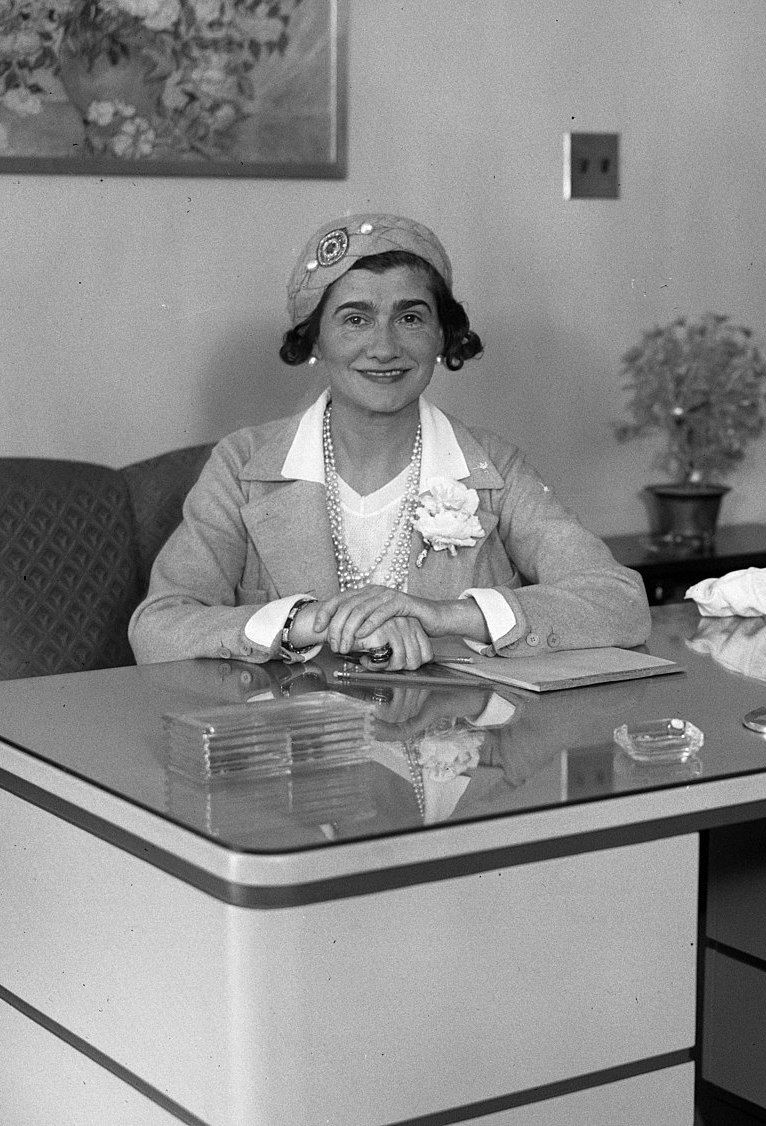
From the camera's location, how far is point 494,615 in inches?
96.1

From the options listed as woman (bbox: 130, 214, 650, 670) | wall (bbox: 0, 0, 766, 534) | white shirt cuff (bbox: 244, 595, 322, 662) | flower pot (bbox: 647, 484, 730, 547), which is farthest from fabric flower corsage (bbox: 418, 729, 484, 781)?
flower pot (bbox: 647, 484, 730, 547)

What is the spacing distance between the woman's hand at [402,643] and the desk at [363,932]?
1.10ft

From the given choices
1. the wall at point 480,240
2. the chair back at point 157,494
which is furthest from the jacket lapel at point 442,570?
the wall at point 480,240

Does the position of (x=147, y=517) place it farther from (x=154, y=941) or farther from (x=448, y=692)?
(x=154, y=941)

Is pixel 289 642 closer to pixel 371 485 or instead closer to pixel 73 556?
pixel 371 485

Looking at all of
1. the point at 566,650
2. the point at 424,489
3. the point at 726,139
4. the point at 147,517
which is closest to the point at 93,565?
the point at 147,517

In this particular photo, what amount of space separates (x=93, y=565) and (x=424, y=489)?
619mm

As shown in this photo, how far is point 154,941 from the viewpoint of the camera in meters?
1.69

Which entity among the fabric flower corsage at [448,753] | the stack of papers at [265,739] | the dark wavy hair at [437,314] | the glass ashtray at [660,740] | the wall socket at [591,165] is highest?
the wall socket at [591,165]

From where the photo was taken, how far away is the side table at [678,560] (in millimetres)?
3650

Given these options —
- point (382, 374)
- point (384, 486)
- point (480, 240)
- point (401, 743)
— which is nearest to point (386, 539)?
point (384, 486)

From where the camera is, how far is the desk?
158cm

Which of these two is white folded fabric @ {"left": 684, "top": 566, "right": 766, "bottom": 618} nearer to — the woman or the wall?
the woman

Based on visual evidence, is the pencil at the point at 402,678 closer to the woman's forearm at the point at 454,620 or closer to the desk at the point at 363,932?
the woman's forearm at the point at 454,620
